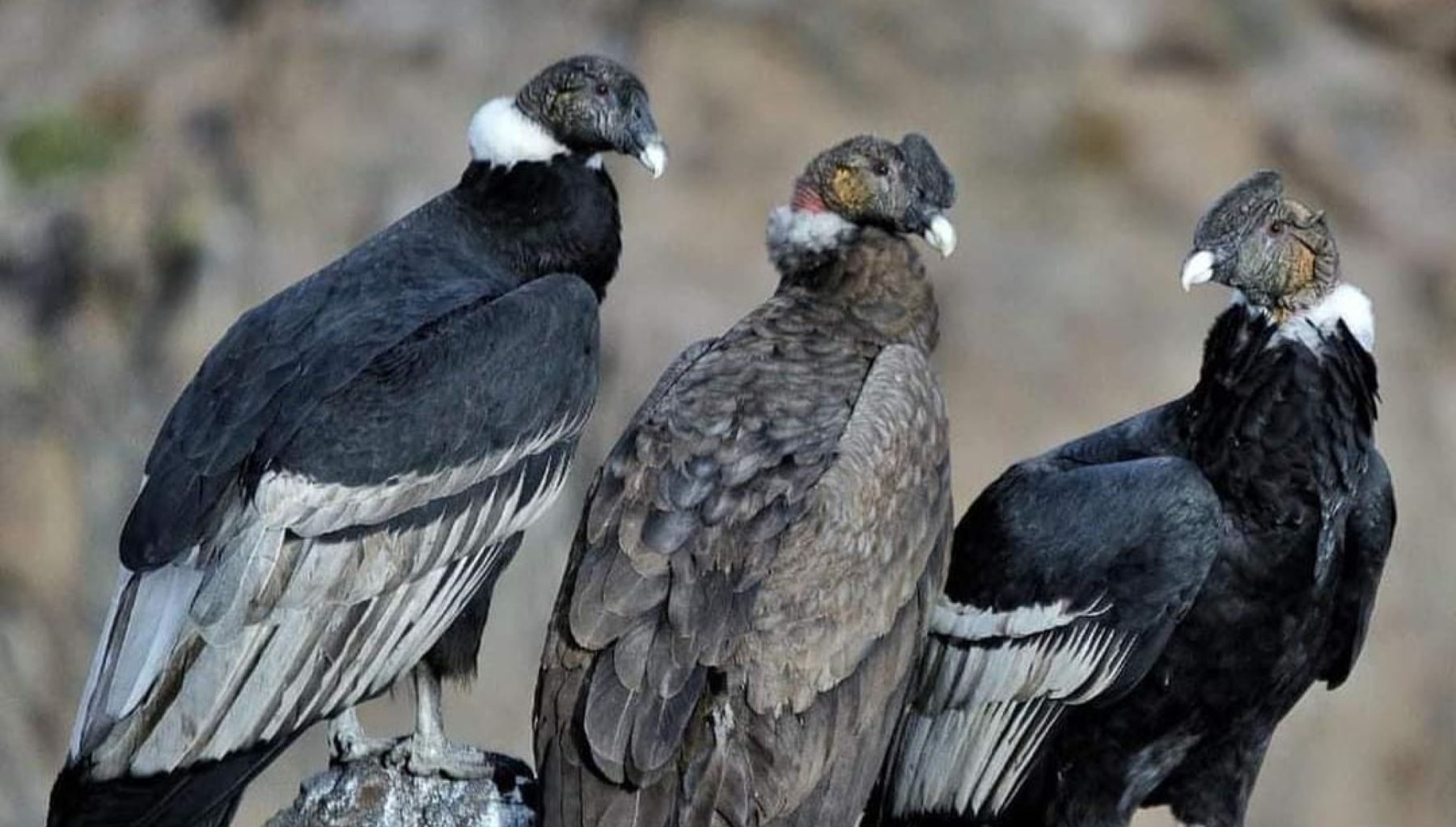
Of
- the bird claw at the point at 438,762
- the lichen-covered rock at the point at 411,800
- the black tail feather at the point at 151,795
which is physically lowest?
the black tail feather at the point at 151,795

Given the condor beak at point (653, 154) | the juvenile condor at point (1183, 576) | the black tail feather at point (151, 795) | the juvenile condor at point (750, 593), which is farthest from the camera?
the condor beak at point (653, 154)

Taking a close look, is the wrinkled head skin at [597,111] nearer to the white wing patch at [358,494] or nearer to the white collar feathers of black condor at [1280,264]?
the white wing patch at [358,494]

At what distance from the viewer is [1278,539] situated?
Answer: 5.47m

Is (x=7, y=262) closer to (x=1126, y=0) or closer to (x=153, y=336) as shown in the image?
(x=153, y=336)

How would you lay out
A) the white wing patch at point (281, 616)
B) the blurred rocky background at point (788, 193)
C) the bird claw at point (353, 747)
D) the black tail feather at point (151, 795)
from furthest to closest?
the blurred rocky background at point (788, 193)
the bird claw at point (353, 747)
the white wing patch at point (281, 616)
the black tail feather at point (151, 795)

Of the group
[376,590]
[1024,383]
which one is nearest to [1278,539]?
[376,590]

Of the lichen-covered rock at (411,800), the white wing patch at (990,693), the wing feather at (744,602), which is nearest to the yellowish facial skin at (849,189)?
the wing feather at (744,602)

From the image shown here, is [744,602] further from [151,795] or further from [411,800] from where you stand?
[151,795]

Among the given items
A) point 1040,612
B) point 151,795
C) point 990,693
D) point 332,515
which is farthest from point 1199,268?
point 151,795

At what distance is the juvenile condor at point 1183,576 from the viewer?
17.9ft

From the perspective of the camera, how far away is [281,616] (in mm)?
5297

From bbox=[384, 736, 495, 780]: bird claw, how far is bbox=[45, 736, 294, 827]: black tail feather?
476 mm

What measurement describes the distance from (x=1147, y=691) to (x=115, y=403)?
686cm

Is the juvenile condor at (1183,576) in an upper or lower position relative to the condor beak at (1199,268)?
lower
